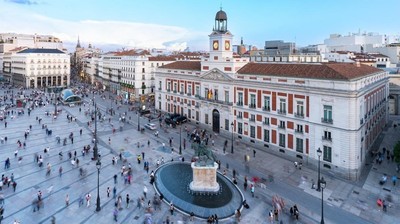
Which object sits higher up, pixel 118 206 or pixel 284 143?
pixel 284 143

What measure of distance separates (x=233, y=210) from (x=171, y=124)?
31456 mm

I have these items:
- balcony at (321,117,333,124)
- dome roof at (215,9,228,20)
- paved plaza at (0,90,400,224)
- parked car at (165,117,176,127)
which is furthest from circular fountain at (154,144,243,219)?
dome roof at (215,9,228,20)

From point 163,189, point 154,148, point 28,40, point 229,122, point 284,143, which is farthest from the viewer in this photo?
point 28,40

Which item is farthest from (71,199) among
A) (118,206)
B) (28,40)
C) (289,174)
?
(28,40)

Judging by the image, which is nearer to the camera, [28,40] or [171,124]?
[171,124]

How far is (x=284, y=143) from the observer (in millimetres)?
40906

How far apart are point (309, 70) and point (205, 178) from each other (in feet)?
64.7

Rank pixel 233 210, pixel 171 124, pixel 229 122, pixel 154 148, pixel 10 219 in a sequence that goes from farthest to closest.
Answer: pixel 171 124, pixel 229 122, pixel 154 148, pixel 233 210, pixel 10 219

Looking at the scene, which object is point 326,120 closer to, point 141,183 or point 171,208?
point 171,208

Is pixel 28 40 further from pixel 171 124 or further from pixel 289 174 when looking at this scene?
pixel 289 174

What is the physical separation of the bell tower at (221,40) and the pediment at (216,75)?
2053mm

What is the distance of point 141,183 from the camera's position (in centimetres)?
3209

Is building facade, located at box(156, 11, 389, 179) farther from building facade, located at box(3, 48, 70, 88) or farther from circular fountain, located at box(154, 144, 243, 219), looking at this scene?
building facade, located at box(3, 48, 70, 88)

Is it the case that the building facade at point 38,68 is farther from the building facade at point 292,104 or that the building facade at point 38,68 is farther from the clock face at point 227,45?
the clock face at point 227,45
